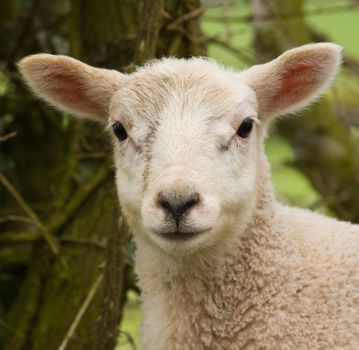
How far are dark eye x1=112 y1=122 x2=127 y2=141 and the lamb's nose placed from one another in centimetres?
63

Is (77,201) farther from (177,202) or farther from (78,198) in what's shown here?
(177,202)

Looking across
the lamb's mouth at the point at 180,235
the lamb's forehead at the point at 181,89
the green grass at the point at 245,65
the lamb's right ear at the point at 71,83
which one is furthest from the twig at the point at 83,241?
the lamb's mouth at the point at 180,235

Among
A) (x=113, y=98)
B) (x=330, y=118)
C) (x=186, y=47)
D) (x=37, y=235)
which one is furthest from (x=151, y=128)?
(x=330, y=118)

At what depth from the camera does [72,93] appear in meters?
4.50

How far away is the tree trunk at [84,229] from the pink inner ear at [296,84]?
667mm

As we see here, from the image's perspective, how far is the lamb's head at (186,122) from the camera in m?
3.71

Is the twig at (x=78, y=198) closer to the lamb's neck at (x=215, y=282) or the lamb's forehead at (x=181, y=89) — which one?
the lamb's forehead at (x=181, y=89)

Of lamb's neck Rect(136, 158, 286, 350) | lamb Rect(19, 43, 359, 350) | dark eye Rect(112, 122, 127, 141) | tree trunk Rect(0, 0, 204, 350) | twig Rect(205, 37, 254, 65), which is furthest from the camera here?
twig Rect(205, 37, 254, 65)

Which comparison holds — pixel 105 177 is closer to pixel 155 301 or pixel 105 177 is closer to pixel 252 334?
pixel 155 301

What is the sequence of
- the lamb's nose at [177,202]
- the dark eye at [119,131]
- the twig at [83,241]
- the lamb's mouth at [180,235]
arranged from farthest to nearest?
the twig at [83,241] → the dark eye at [119,131] → the lamb's mouth at [180,235] → the lamb's nose at [177,202]

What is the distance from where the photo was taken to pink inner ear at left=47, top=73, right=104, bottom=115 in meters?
4.43

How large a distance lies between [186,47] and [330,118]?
8.29ft

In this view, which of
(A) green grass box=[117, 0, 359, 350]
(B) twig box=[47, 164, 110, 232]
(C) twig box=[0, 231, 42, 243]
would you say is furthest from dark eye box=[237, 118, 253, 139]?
(C) twig box=[0, 231, 42, 243]

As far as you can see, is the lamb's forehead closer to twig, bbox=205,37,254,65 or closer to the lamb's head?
the lamb's head
